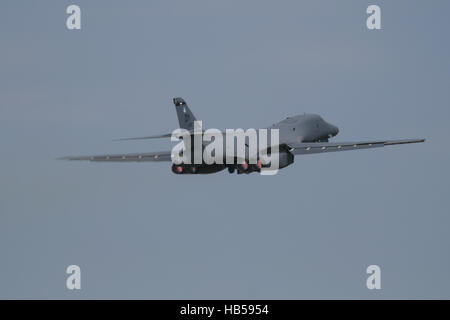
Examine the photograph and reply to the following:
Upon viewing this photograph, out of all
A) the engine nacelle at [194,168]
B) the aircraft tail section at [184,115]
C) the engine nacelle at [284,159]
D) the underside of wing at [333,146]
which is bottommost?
the engine nacelle at [194,168]

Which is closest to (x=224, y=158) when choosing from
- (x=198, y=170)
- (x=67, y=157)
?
(x=198, y=170)

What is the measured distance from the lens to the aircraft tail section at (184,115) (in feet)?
177

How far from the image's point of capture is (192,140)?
48.4 meters

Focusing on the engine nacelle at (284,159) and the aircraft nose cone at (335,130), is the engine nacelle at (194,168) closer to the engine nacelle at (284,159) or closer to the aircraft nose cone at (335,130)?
the engine nacelle at (284,159)

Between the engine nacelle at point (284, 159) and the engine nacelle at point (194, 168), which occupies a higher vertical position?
the engine nacelle at point (284, 159)

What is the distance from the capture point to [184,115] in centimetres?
5406

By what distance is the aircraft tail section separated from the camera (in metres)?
53.8

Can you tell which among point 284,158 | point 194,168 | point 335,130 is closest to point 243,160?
point 194,168

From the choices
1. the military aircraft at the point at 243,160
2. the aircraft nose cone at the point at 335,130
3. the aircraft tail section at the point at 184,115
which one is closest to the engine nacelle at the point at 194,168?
the military aircraft at the point at 243,160

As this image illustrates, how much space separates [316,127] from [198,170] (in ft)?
40.9

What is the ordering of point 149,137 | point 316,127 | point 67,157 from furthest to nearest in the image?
1. point 316,127
2. point 67,157
3. point 149,137

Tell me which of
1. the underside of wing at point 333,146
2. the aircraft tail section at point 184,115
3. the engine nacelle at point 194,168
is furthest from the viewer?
the aircraft tail section at point 184,115

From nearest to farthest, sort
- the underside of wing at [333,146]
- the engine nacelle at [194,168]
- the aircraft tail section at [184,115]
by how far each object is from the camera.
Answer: the underside of wing at [333,146]
the engine nacelle at [194,168]
the aircraft tail section at [184,115]

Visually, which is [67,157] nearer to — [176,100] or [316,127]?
[176,100]
